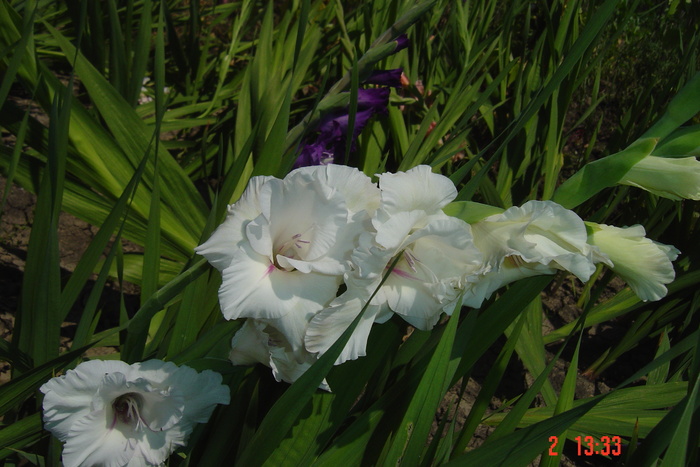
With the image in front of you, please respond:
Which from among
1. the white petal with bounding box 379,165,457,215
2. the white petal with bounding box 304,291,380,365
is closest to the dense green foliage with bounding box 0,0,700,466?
the white petal with bounding box 304,291,380,365

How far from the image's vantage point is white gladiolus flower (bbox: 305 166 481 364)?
56 centimetres

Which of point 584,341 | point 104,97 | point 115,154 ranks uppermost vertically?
point 104,97

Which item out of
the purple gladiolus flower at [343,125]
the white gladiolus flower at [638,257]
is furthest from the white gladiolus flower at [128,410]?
the purple gladiolus flower at [343,125]

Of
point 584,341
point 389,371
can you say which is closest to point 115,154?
point 389,371

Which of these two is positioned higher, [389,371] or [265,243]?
[265,243]

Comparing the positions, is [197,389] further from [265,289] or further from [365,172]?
[365,172]

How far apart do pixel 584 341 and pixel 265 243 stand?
4.57ft

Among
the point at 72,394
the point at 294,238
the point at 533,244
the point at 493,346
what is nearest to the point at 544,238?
the point at 533,244

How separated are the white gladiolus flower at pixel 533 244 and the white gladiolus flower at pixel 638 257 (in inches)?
0.8

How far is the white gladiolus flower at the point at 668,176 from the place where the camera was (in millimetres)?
591

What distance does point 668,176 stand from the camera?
601 millimetres

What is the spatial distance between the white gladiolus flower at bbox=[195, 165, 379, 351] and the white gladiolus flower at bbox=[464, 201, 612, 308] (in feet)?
0.40

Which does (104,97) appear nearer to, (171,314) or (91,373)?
(171,314)

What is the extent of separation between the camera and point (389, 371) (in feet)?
2.93
